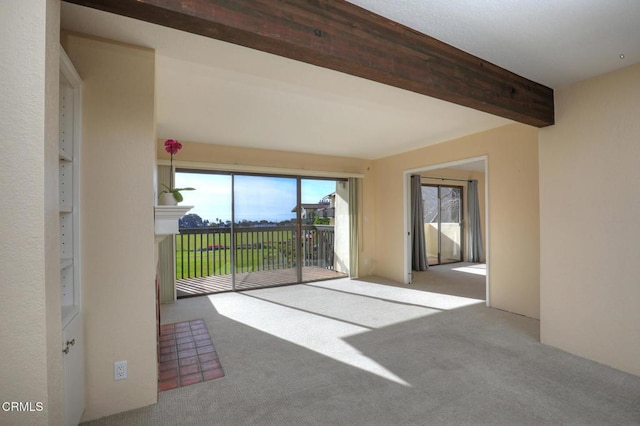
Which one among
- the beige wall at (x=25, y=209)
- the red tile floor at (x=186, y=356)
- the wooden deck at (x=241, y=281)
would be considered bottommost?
the red tile floor at (x=186, y=356)

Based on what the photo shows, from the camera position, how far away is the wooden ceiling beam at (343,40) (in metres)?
1.27

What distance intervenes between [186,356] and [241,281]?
2479 mm

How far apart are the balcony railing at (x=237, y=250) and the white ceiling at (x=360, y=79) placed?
1.61 metres

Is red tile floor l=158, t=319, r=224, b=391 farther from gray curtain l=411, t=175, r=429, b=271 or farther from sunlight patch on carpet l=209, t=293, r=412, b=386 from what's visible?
gray curtain l=411, t=175, r=429, b=271

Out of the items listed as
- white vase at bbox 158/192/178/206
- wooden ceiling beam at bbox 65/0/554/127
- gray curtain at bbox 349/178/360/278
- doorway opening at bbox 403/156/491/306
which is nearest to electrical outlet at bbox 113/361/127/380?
white vase at bbox 158/192/178/206

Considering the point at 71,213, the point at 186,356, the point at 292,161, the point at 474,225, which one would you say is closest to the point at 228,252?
the point at 292,161

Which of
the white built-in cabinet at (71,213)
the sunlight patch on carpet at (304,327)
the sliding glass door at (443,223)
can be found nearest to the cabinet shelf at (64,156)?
the white built-in cabinet at (71,213)

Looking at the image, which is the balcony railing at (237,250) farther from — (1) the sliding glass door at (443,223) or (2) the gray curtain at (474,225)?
(2) the gray curtain at (474,225)

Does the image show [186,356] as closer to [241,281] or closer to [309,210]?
[241,281]

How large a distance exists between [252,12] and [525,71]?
85.2 inches

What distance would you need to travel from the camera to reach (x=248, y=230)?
5141mm

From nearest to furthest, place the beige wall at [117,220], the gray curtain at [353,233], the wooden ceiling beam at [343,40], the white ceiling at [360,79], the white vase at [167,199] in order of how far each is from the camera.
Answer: the wooden ceiling beam at [343,40], the white ceiling at [360,79], the beige wall at [117,220], the white vase at [167,199], the gray curtain at [353,233]

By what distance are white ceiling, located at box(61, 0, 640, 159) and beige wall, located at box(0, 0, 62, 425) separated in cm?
79

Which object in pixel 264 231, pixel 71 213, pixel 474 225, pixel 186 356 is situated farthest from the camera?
pixel 474 225
